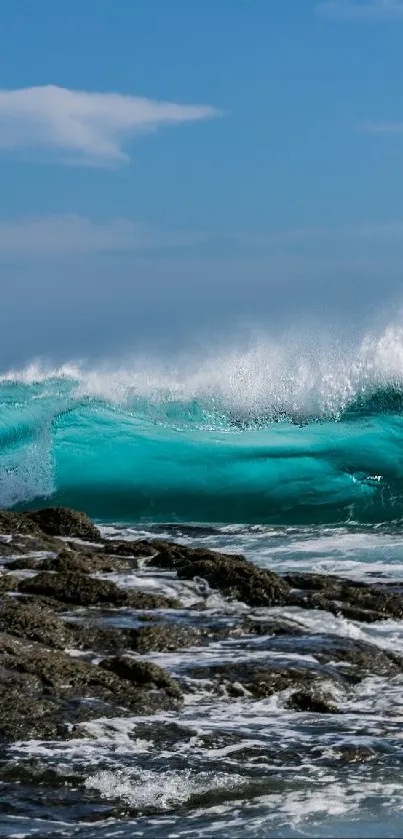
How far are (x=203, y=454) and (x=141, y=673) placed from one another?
13892mm

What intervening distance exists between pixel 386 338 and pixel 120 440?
512 cm

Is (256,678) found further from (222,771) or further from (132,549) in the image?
(132,549)

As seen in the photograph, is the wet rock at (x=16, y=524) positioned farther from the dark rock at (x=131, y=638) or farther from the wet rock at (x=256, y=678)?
the wet rock at (x=256, y=678)

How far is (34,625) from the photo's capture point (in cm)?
894

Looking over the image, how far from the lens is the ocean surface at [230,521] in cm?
603

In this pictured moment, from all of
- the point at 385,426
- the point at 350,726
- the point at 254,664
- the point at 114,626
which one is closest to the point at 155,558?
the point at 114,626

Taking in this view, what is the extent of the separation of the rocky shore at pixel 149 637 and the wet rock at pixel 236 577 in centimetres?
1

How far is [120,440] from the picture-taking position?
22812 mm

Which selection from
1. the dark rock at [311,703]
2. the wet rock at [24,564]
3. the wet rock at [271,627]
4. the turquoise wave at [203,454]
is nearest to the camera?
the dark rock at [311,703]

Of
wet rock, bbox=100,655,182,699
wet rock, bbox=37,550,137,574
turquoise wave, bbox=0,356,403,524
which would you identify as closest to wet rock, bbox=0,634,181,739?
wet rock, bbox=100,655,182,699

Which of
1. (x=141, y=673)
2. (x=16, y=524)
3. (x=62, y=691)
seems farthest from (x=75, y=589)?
(x=16, y=524)

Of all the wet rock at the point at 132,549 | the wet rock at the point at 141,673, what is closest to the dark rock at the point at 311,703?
the wet rock at the point at 141,673

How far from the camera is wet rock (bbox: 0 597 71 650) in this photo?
8.80m

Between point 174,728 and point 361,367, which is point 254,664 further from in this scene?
point 361,367
